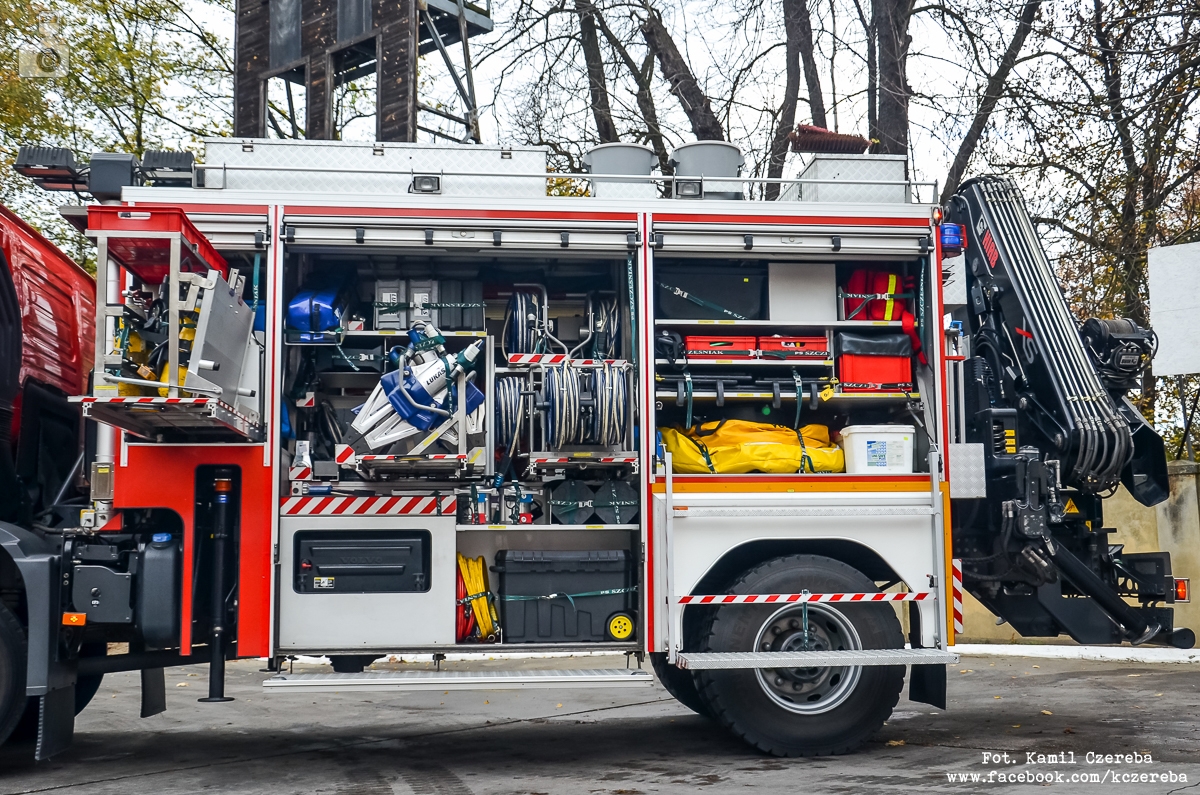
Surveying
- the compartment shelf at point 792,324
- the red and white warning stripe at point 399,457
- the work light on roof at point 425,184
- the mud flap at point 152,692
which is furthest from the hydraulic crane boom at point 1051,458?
the mud flap at point 152,692

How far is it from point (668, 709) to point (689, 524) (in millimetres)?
3125

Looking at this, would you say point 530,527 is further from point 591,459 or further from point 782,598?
point 782,598

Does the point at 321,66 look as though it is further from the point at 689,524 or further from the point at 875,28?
the point at 689,524

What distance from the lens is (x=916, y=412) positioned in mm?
7020

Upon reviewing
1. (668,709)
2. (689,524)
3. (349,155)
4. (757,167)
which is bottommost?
(668,709)

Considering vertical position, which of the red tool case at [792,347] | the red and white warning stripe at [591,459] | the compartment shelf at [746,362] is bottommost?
the red and white warning stripe at [591,459]

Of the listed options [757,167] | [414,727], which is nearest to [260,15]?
[757,167]

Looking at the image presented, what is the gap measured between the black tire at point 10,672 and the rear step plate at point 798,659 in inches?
138

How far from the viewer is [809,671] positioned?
6.65m

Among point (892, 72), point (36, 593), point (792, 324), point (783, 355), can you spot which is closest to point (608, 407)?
point (783, 355)

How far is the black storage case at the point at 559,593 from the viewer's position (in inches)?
258

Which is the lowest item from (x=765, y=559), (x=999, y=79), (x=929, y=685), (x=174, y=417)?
(x=929, y=685)

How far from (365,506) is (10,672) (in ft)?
6.59

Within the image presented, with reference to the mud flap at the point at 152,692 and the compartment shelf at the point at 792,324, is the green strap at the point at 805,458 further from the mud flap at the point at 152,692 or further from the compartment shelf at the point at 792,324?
the mud flap at the point at 152,692
